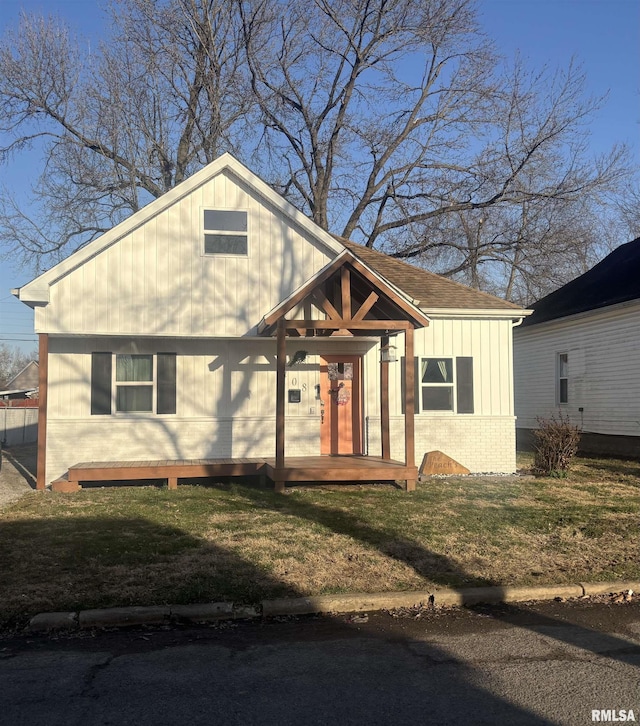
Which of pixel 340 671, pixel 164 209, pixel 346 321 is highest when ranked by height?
pixel 164 209

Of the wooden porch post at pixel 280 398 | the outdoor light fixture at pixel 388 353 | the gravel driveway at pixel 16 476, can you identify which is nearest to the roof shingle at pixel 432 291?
the outdoor light fixture at pixel 388 353

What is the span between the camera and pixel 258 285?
13.4 m

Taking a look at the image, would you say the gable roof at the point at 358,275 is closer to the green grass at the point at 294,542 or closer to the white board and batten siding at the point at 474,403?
the white board and batten siding at the point at 474,403

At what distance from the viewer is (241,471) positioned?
1274 cm

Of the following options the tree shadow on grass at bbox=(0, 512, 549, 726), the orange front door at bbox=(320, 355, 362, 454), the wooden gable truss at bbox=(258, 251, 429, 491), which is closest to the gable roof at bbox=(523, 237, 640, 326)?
the orange front door at bbox=(320, 355, 362, 454)

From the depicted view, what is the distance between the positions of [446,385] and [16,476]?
30.9 ft

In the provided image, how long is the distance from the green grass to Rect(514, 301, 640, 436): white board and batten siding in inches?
248

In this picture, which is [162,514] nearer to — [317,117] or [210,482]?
[210,482]

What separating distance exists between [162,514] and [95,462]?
12.9 feet

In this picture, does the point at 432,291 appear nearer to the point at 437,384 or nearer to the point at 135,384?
the point at 437,384

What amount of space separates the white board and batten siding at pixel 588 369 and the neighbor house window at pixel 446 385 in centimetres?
539

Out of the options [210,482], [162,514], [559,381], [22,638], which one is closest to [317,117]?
[559,381]

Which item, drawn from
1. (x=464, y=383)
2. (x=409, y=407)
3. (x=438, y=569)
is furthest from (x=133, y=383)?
(x=438, y=569)

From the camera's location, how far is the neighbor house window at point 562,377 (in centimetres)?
2062
